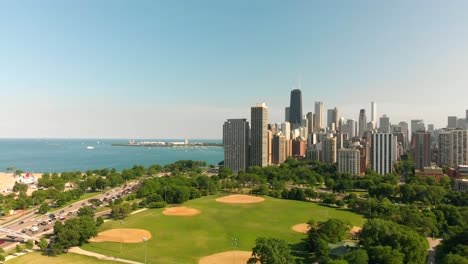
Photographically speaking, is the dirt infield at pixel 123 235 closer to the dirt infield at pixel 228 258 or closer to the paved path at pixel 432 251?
the dirt infield at pixel 228 258

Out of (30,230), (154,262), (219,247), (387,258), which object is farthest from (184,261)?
(30,230)

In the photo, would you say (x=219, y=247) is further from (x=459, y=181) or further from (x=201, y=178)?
(x=459, y=181)

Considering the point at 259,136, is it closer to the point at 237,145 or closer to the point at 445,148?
the point at 237,145

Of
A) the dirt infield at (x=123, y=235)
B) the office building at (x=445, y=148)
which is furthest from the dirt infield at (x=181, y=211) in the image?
the office building at (x=445, y=148)

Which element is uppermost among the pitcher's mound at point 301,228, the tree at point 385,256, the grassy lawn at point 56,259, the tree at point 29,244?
the tree at point 385,256

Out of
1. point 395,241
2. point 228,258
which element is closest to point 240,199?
point 228,258

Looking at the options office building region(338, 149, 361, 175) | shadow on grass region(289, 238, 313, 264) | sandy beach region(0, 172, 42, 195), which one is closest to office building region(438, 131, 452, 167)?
office building region(338, 149, 361, 175)
